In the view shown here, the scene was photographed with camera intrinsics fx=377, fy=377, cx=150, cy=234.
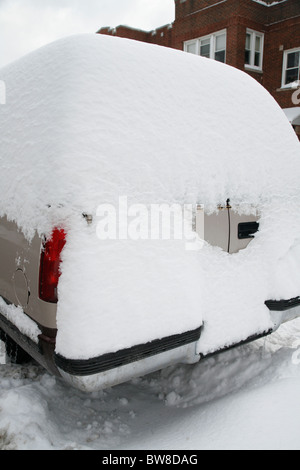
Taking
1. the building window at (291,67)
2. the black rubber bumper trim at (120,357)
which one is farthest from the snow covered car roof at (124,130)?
the building window at (291,67)

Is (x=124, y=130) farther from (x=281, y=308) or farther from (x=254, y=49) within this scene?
(x=254, y=49)

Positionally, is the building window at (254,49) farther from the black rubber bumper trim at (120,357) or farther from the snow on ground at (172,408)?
the black rubber bumper trim at (120,357)

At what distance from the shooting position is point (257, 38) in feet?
58.1

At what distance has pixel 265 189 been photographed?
276 centimetres

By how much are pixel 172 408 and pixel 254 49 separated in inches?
729

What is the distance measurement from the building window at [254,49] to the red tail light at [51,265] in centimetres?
1801

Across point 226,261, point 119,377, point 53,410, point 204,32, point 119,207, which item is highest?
point 204,32

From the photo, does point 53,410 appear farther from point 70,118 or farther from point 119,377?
point 70,118

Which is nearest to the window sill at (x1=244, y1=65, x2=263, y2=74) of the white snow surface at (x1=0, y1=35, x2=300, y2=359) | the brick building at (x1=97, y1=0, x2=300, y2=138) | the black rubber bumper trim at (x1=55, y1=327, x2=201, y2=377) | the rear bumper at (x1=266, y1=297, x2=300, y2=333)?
the brick building at (x1=97, y1=0, x2=300, y2=138)

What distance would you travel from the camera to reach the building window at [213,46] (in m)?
17.6

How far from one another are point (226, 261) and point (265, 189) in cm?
68
